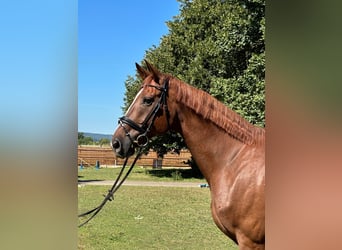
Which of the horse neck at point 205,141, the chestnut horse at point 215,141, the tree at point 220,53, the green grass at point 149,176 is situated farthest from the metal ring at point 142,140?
the green grass at point 149,176

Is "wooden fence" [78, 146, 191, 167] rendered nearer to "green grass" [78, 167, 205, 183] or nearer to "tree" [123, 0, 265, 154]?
"green grass" [78, 167, 205, 183]

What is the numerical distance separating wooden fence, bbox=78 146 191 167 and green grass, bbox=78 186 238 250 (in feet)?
29.8

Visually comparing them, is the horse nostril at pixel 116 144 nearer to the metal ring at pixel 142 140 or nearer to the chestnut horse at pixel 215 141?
the chestnut horse at pixel 215 141

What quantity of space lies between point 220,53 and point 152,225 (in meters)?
5.11

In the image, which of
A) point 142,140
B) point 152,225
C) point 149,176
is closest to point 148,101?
point 142,140

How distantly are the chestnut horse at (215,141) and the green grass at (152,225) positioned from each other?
2.29m

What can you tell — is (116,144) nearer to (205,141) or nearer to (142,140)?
(142,140)

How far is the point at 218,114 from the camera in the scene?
2.03 metres

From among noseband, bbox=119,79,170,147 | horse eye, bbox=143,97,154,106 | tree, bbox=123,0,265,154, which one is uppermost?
tree, bbox=123,0,265,154

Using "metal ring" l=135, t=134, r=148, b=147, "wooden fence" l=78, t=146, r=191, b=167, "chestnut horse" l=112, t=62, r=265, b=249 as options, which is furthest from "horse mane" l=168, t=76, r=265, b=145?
"wooden fence" l=78, t=146, r=191, b=167

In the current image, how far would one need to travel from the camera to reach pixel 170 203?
739 centimetres

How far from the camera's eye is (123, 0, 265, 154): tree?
23.1 feet
